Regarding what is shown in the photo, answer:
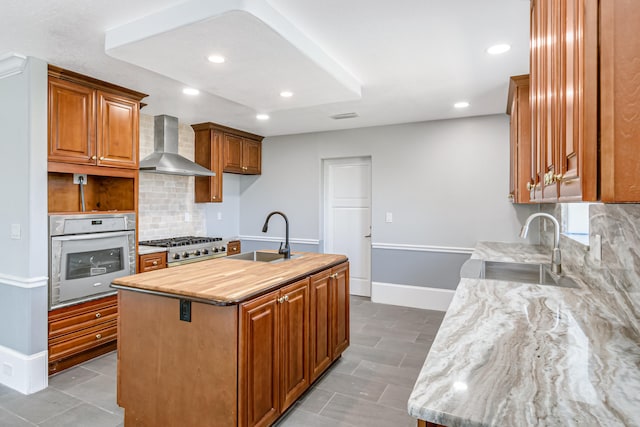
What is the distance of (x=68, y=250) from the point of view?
2.91 m

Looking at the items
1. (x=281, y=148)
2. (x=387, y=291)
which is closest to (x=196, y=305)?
(x=387, y=291)

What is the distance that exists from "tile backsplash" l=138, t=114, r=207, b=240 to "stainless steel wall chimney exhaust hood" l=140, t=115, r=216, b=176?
21cm

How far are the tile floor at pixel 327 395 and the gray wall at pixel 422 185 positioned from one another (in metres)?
1.57

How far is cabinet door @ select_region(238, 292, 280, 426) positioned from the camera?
71.7 inches

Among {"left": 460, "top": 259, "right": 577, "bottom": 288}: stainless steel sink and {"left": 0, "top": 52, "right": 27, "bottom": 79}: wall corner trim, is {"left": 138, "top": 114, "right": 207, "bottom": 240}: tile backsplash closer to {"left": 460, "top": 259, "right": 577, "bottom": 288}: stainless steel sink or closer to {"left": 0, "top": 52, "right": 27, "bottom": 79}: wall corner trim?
{"left": 0, "top": 52, "right": 27, "bottom": 79}: wall corner trim

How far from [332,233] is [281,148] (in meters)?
1.60

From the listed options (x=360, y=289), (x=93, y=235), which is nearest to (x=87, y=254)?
(x=93, y=235)

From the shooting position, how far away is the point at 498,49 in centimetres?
251

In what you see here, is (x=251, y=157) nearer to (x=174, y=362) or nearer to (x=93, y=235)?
(x=93, y=235)

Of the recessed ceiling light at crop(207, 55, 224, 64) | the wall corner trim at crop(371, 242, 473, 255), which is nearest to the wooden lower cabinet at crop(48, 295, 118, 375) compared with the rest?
the recessed ceiling light at crop(207, 55, 224, 64)

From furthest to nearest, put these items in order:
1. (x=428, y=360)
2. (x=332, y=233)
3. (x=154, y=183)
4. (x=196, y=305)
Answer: (x=332, y=233)
(x=154, y=183)
(x=196, y=305)
(x=428, y=360)

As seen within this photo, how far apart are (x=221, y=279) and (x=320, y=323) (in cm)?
92

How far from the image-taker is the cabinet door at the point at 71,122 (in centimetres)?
282

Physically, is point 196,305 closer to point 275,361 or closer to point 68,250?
point 275,361
